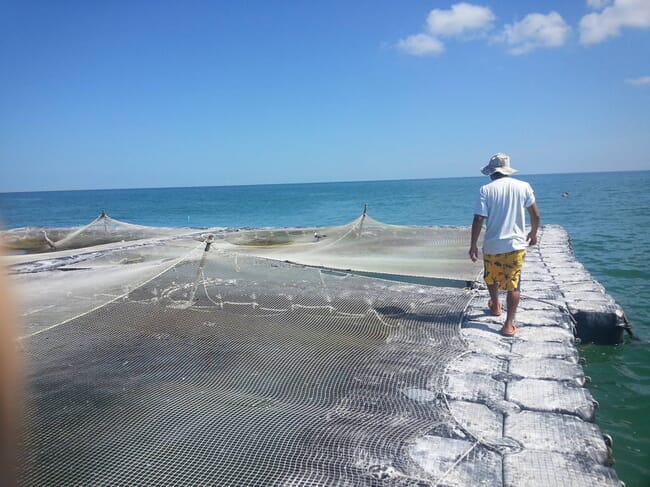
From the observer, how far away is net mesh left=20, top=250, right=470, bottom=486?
2.18 m

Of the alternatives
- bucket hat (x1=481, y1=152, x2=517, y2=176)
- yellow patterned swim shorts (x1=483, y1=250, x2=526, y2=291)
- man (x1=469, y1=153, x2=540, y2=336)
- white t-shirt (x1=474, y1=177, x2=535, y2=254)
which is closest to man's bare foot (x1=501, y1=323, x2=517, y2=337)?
man (x1=469, y1=153, x2=540, y2=336)

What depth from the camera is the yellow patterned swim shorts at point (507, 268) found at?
4085 millimetres

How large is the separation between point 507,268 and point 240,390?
2.60m

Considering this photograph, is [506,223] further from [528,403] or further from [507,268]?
[528,403]

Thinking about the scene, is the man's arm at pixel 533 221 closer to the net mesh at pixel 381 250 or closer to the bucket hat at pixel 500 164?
the bucket hat at pixel 500 164

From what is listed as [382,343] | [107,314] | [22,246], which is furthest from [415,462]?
[22,246]

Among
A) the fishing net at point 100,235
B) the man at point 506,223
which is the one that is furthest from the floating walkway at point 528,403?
the fishing net at point 100,235

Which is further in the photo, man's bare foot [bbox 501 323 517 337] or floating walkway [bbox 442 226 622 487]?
man's bare foot [bbox 501 323 517 337]

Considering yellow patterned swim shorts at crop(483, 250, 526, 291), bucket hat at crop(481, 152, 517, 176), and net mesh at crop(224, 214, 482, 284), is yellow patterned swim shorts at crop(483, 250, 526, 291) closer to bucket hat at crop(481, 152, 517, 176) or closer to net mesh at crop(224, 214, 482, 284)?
bucket hat at crop(481, 152, 517, 176)

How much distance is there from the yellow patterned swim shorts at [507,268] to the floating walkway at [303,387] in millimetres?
497

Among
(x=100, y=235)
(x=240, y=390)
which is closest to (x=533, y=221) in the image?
(x=240, y=390)

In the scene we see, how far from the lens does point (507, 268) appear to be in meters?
4.11

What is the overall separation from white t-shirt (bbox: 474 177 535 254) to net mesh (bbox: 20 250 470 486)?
0.94m

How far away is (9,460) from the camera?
2.08 feet
